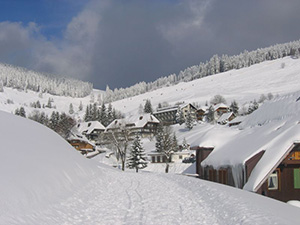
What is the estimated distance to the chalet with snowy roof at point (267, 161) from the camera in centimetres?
2059

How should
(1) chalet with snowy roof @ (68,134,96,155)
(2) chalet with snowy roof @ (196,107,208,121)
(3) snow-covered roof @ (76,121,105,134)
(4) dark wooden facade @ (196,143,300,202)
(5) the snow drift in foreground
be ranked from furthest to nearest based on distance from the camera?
(2) chalet with snowy roof @ (196,107,208,121) < (3) snow-covered roof @ (76,121,105,134) < (1) chalet with snowy roof @ (68,134,96,155) < (4) dark wooden facade @ (196,143,300,202) < (5) the snow drift in foreground

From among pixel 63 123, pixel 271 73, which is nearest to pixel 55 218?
pixel 63 123

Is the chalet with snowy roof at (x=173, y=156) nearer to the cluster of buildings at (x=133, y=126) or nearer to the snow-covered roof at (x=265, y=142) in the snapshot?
the cluster of buildings at (x=133, y=126)

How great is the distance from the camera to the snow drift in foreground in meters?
9.76

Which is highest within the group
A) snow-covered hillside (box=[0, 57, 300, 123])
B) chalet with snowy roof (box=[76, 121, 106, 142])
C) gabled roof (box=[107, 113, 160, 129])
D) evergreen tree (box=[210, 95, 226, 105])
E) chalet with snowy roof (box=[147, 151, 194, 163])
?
snow-covered hillside (box=[0, 57, 300, 123])

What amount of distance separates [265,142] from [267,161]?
2.50m

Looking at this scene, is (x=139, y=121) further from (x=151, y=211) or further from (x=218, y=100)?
(x=151, y=211)

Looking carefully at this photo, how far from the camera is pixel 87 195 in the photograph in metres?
14.6

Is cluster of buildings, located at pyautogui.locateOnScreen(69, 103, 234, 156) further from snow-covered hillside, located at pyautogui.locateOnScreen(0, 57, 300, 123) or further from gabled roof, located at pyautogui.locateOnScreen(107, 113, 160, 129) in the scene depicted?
snow-covered hillside, located at pyautogui.locateOnScreen(0, 57, 300, 123)

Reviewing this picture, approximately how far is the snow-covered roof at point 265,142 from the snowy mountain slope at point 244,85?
326 feet

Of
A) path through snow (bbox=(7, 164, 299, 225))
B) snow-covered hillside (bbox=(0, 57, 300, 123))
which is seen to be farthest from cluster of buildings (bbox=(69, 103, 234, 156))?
path through snow (bbox=(7, 164, 299, 225))

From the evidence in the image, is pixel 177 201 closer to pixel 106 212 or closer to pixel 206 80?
pixel 106 212

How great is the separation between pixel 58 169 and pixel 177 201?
6.24 meters

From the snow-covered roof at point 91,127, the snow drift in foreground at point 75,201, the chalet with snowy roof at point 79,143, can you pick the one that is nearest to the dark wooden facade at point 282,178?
the snow drift in foreground at point 75,201
